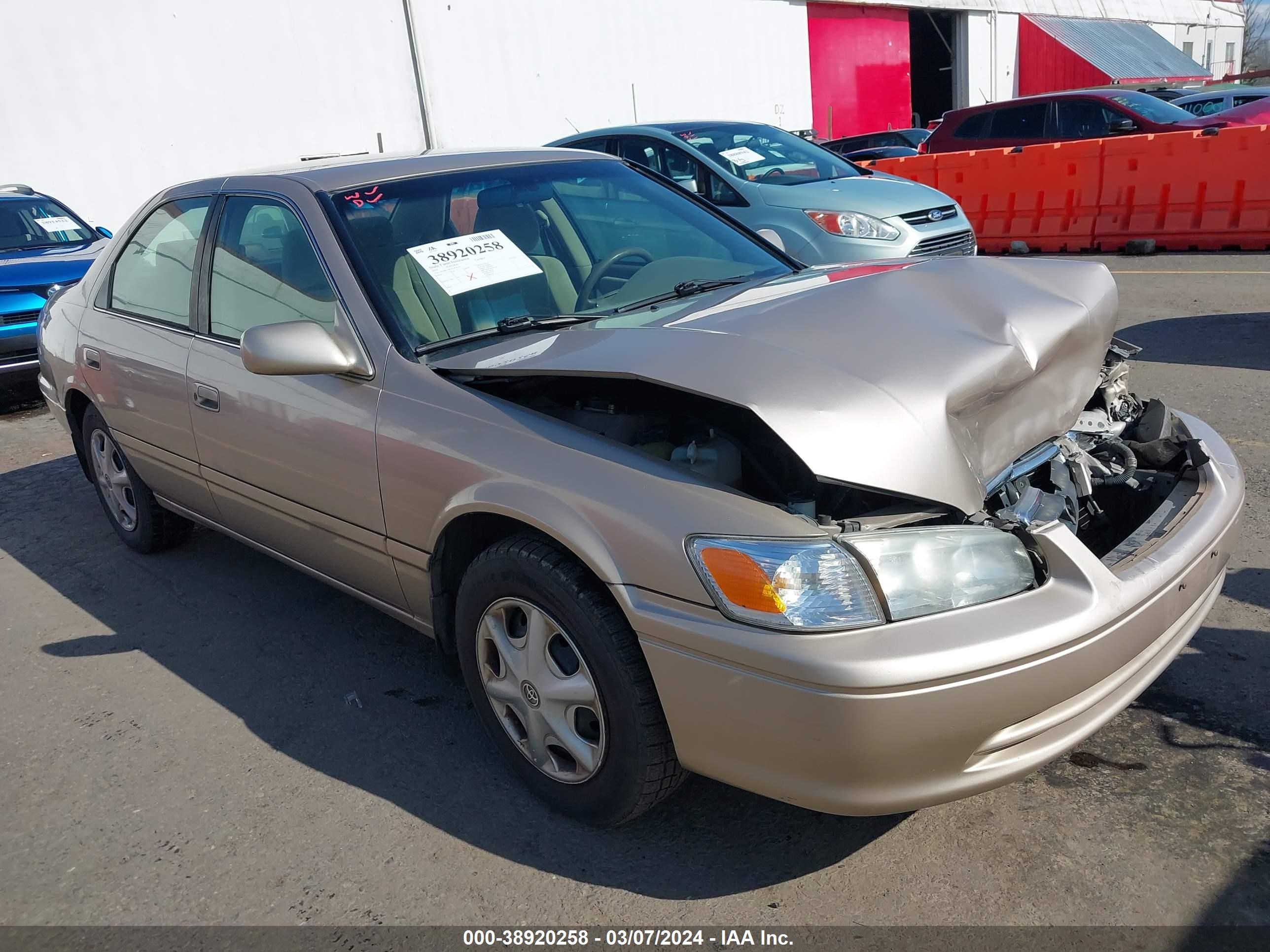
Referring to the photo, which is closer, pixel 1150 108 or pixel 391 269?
pixel 391 269

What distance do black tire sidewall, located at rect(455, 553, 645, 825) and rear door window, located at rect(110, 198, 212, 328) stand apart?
184 cm

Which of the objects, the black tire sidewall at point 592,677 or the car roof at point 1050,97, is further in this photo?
the car roof at point 1050,97

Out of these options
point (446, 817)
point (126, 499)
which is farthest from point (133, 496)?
point (446, 817)

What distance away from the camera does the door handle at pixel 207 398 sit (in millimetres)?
3605

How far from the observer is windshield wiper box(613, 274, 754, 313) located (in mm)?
3250

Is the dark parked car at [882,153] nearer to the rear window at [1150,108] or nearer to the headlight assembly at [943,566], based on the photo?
the rear window at [1150,108]

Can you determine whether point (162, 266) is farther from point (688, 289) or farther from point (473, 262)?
point (688, 289)

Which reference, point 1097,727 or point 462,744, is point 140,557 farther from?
point 1097,727

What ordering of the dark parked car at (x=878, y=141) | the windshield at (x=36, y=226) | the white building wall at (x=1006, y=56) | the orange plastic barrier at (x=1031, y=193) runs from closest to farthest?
the windshield at (x=36, y=226) → the orange plastic barrier at (x=1031, y=193) → the dark parked car at (x=878, y=141) → the white building wall at (x=1006, y=56)

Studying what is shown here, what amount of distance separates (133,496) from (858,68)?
27378 millimetres

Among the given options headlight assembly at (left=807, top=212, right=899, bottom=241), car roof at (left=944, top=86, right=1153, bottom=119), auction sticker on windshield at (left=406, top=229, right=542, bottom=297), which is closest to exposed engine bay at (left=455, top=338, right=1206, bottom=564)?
auction sticker on windshield at (left=406, top=229, right=542, bottom=297)

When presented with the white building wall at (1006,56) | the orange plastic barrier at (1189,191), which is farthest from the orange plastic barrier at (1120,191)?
the white building wall at (1006,56)

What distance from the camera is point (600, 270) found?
137 inches

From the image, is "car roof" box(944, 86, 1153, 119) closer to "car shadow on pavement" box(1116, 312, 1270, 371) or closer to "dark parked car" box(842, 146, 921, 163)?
"dark parked car" box(842, 146, 921, 163)
